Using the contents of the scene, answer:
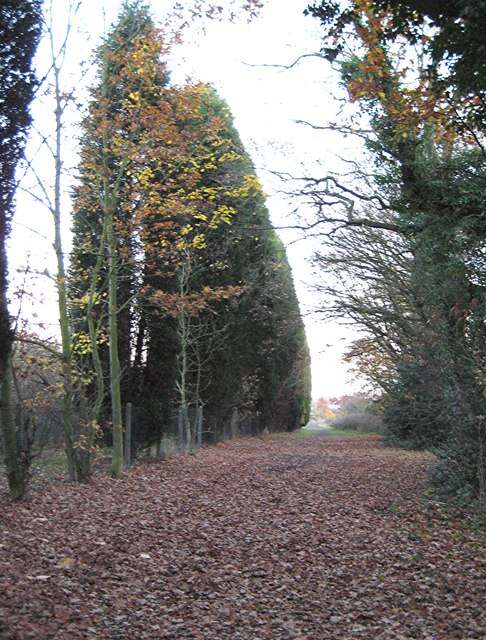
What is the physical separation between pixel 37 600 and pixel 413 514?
265 inches

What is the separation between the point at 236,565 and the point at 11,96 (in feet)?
19.7

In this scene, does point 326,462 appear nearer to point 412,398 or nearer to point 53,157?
point 412,398

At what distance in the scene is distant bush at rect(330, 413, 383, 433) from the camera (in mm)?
41781

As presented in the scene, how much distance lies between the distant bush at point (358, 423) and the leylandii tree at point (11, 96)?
33305mm

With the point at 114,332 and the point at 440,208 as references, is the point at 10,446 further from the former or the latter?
the point at 440,208

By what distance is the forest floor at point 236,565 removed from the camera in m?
5.50

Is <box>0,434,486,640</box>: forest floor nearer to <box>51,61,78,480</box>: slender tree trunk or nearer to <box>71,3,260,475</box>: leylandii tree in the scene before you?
<box>51,61,78,480</box>: slender tree trunk

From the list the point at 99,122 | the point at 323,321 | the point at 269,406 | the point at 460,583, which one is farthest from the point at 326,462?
the point at 269,406

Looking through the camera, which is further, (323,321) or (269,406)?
(269,406)

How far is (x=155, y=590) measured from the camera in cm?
638

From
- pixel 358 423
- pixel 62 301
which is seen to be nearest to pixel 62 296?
pixel 62 301

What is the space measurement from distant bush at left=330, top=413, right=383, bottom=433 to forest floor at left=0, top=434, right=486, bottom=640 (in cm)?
2945

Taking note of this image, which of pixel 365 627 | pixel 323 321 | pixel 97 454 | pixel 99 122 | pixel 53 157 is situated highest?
pixel 99 122

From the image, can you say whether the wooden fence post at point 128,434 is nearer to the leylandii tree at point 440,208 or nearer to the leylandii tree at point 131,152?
the leylandii tree at point 131,152
